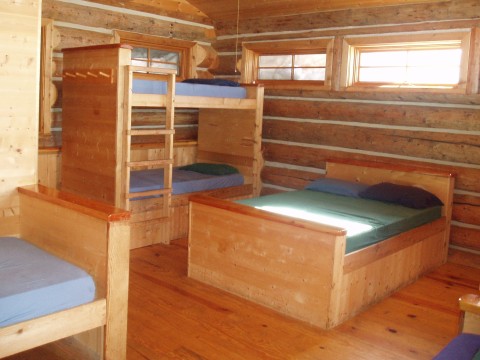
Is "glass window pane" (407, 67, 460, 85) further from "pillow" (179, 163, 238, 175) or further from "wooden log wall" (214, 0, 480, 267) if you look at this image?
"pillow" (179, 163, 238, 175)

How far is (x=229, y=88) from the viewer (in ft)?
19.8

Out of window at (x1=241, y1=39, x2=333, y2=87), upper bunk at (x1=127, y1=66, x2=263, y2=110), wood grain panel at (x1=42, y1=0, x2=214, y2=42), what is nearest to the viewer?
upper bunk at (x1=127, y1=66, x2=263, y2=110)

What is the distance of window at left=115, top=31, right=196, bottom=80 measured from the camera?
20.4 ft

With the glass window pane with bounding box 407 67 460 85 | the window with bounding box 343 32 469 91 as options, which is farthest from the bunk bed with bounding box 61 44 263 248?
the glass window pane with bounding box 407 67 460 85

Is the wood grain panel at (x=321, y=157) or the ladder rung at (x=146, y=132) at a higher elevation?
the ladder rung at (x=146, y=132)

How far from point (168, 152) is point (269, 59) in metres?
2.20

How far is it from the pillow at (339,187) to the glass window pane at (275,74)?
1635mm

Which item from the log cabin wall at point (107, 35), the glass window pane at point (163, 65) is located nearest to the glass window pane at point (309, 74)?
the log cabin wall at point (107, 35)

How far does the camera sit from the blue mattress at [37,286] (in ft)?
7.86

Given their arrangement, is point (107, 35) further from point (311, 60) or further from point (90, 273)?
point (90, 273)

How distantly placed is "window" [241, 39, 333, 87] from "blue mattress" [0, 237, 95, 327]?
13.4ft

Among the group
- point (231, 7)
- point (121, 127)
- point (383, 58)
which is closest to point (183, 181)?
point (121, 127)

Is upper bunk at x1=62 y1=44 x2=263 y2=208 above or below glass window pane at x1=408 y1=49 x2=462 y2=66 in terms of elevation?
below

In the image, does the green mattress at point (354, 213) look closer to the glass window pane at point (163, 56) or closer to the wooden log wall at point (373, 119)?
the wooden log wall at point (373, 119)
